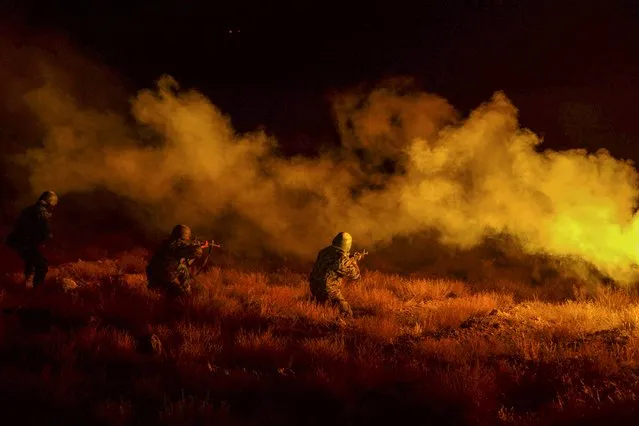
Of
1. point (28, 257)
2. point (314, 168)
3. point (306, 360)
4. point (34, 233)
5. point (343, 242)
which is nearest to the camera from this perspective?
point (306, 360)

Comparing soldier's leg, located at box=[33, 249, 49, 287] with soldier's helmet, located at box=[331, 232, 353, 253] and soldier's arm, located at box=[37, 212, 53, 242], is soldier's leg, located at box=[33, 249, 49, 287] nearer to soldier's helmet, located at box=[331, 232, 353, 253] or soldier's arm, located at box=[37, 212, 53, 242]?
soldier's arm, located at box=[37, 212, 53, 242]

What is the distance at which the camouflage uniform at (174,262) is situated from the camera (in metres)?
8.47

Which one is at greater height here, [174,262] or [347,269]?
[347,269]

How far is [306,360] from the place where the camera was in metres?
6.00

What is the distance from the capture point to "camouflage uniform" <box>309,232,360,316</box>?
8617mm

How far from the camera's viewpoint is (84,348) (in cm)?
602

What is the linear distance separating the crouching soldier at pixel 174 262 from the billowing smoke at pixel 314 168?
5.55 meters

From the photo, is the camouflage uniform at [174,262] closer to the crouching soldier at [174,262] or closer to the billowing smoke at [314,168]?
the crouching soldier at [174,262]

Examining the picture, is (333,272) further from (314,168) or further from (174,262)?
(314,168)

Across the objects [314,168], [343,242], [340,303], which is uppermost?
[314,168]

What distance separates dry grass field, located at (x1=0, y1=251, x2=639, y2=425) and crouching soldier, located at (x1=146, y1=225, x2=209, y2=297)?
0.85ft

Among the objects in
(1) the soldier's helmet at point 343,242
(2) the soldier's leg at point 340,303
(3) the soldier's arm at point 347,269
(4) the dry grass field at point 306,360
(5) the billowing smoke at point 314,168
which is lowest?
(4) the dry grass field at point 306,360

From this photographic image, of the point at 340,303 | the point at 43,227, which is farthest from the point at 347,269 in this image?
the point at 43,227

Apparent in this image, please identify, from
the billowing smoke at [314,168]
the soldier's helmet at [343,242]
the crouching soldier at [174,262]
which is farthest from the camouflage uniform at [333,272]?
the billowing smoke at [314,168]
